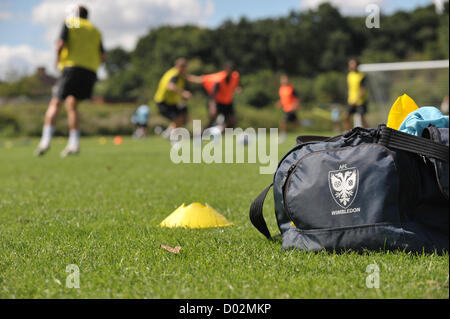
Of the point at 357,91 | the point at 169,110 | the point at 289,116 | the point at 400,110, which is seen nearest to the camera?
the point at 400,110

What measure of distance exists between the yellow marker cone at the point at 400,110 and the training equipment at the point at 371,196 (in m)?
0.24

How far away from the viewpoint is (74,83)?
324 inches

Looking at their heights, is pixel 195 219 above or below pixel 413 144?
below

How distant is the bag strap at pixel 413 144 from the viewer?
6.61 feet

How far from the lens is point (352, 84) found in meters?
15.0

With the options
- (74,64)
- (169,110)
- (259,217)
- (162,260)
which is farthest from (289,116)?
(162,260)

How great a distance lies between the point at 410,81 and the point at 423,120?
1432cm

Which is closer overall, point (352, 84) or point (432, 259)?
point (432, 259)

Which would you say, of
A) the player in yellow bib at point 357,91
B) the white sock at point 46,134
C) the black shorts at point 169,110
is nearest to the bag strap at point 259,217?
the white sock at point 46,134

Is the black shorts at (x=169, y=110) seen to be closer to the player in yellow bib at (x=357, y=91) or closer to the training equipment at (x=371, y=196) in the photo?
the player in yellow bib at (x=357, y=91)

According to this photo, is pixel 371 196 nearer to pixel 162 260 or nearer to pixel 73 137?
pixel 162 260

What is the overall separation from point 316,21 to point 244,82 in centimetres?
3145
